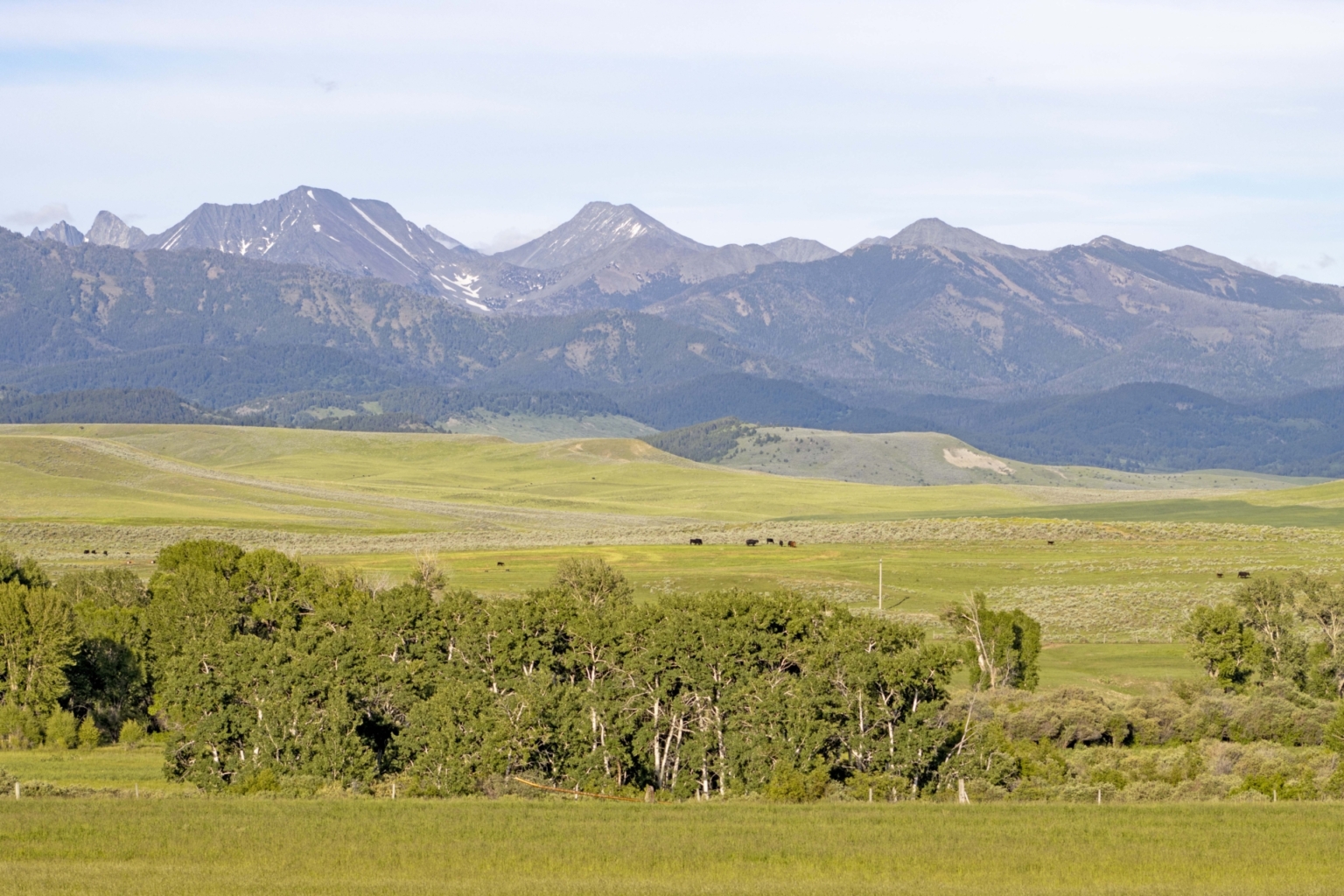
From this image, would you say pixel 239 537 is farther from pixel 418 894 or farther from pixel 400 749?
A: pixel 418 894

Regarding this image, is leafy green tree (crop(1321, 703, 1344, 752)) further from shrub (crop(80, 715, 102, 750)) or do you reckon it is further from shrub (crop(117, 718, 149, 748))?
shrub (crop(80, 715, 102, 750))

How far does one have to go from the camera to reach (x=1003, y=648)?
75938mm

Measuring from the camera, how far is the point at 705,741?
55594 millimetres

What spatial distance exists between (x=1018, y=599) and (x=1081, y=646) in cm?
1568

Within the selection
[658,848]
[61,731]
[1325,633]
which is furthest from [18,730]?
[1325,633]

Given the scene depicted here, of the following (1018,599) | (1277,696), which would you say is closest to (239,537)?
(1018,599)

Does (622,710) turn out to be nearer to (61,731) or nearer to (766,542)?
(61,731)

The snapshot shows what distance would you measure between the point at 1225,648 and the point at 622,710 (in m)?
35.0

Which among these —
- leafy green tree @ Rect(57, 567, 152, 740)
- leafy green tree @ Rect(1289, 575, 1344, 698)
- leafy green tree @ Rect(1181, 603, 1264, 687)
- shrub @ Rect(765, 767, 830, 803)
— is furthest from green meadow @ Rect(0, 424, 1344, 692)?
shrub @ Rect(765, 767, 830, 803)

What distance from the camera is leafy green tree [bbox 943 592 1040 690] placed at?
75250mm

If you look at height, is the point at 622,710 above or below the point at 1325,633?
below

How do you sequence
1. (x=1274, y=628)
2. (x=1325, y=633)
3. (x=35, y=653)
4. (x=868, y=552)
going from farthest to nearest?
(x=868, y=552), (x=1325, y=633), (x=1274, y=628), (x=35, y=653)

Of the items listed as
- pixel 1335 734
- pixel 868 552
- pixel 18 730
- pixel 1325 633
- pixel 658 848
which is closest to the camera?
pixel 658 848

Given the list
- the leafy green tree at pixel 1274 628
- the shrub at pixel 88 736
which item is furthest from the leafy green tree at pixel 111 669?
the leafy green tree at pixel 1274 628
